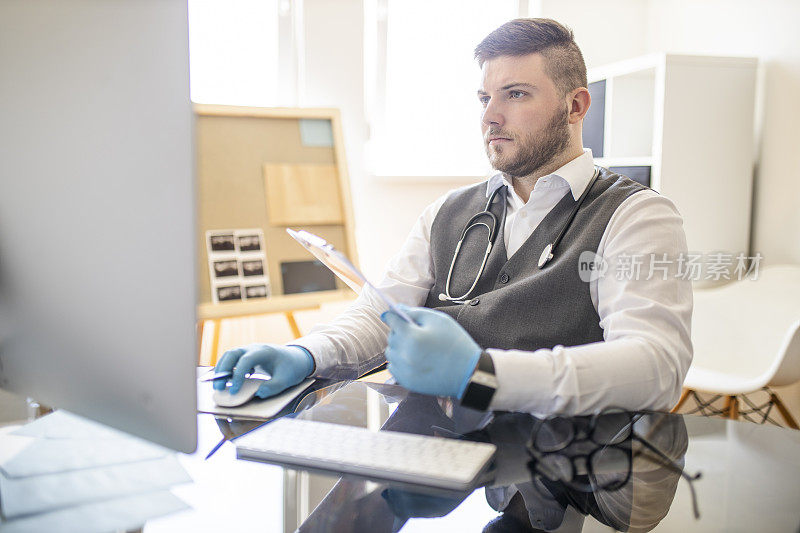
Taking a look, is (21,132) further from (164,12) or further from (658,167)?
(658,167)

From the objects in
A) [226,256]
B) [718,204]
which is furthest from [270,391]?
[718,204]

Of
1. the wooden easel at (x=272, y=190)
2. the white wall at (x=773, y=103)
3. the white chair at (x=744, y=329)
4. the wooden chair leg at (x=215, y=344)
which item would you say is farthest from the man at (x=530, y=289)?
the white wall at (x=773, y=103)

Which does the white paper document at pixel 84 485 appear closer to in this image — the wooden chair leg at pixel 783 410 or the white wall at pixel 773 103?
the wooden chair leg at pixel 783 410

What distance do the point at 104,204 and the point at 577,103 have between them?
3.68 ft

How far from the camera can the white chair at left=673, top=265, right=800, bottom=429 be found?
2324 mm

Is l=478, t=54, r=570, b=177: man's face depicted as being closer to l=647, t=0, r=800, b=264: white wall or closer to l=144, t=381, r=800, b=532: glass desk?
l=144, t=381, r=800, b=532: glass desk

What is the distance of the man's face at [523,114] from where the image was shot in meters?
1.37

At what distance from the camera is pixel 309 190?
255cm

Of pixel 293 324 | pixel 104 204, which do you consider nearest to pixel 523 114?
pixel 104 204

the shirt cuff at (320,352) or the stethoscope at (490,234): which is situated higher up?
the stethoscope at (490,234)

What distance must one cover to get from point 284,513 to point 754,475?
0.55m

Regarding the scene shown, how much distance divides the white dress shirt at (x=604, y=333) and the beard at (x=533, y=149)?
0.05 m
